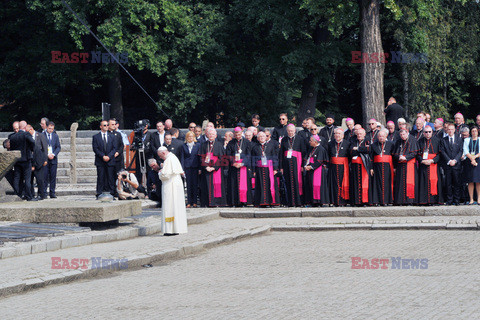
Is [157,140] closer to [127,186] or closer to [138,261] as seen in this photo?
[127,186]

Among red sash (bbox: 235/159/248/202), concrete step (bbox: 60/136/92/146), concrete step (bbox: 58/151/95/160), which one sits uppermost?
concrete step (bbox: 60/136/92/146)

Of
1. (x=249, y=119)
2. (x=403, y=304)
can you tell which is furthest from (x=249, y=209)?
(x=249, y=119)

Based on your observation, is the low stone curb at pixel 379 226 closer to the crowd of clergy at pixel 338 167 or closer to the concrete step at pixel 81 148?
the crowd of clergy at pixel 338 167

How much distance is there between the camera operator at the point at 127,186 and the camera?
20.1 m

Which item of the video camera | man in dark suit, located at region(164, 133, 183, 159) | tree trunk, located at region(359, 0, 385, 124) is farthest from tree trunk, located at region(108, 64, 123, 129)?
man in dark suit, located at region(164, 133, 183, 159)

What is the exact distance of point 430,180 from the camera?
19.3m

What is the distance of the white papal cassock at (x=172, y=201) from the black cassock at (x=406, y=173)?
19.2ft

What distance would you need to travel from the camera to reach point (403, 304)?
885 centimetres

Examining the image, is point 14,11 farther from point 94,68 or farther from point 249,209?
point 249,209

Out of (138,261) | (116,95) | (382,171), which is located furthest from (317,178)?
(116,95)

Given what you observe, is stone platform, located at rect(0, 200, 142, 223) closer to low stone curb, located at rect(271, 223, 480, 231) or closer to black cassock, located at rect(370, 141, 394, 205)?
low stone curb, located at rect(271, 223, 480, 231)

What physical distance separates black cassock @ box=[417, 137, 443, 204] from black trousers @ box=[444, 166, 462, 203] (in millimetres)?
167

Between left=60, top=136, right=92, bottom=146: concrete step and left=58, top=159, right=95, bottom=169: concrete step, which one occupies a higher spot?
left=60, top=136, right=92, bottom=146: concrete step

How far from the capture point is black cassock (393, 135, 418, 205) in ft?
63.3
